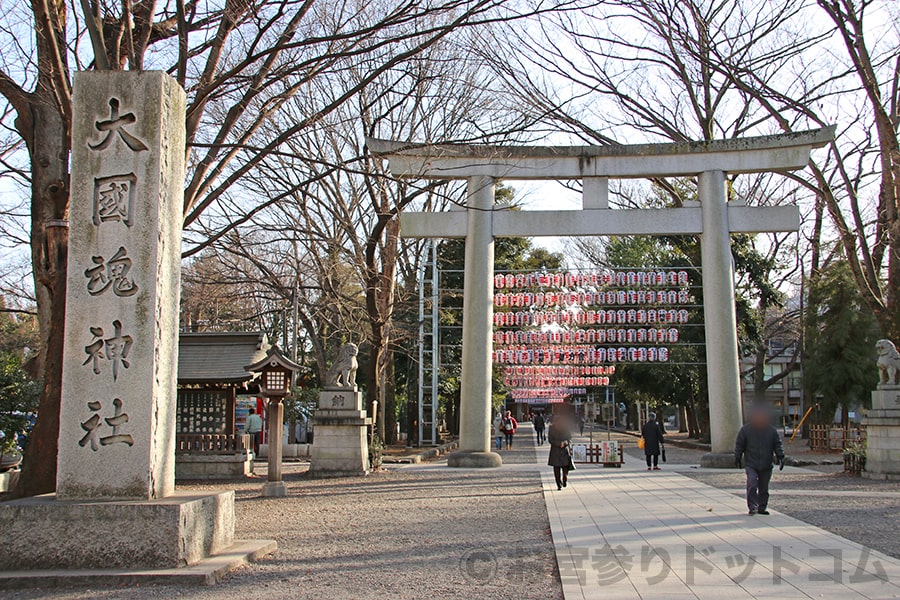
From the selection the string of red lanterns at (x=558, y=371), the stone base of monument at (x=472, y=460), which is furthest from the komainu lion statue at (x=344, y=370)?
the string of red lanterns at (x=558, y=371)

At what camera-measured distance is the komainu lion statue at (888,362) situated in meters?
17.0

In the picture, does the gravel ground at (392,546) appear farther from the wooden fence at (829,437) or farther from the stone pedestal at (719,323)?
the wooden fence at (829,437)

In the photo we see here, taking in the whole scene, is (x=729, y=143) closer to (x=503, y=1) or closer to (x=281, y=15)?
(x=503, y=1)

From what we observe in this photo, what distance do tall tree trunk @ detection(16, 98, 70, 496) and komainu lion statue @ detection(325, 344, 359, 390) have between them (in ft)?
24.8

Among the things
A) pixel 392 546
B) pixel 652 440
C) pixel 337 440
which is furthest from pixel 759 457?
pixel 337 440

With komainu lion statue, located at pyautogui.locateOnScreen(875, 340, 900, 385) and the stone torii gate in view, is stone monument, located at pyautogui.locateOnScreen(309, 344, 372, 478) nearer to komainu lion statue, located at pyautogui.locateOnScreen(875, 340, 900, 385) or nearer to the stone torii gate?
the stone torii gate

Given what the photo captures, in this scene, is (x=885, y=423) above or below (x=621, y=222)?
below

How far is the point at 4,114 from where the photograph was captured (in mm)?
14344

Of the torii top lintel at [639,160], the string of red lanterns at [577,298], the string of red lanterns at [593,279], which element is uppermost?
the torii top lintel at [639,160]

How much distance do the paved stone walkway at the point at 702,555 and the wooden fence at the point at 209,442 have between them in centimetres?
918

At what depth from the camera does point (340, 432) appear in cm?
1852

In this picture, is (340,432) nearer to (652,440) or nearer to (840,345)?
(652,440)

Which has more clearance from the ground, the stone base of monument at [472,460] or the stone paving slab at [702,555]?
the stone paving slab at [702,555]

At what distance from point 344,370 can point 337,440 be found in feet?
5.45
